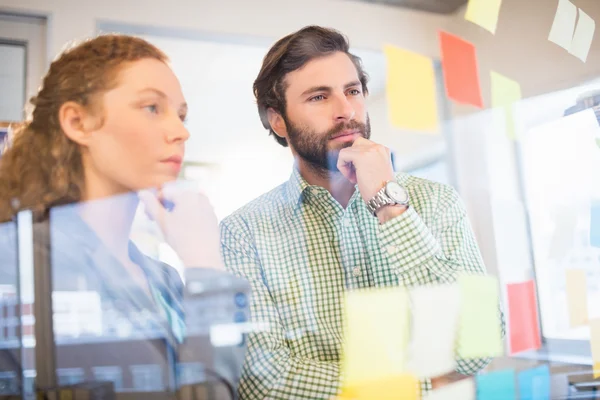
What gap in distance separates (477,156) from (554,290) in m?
0.28

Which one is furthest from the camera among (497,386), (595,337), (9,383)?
(595,337)

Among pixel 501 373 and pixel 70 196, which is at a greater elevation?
pixel 70 196

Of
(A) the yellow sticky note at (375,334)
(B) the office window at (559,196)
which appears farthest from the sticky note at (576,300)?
(A) the yellow sticky note at (375,334)

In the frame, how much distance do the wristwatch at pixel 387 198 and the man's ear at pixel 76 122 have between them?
1.26 ft

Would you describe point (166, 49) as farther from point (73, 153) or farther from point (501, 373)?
point (501, 373)

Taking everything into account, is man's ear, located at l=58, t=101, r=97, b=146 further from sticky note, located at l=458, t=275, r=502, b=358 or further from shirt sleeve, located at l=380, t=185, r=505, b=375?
sticky note, located at l=458, t=275, r=502, b=358

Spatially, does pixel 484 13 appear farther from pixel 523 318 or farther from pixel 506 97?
pixel 523 318

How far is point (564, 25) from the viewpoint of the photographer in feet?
3.51

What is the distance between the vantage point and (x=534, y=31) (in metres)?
1.05

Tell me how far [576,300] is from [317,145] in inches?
22.6

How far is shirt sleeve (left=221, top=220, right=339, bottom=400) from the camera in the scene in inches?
27.9

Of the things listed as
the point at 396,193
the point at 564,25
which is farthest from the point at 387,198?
the point at 564,25

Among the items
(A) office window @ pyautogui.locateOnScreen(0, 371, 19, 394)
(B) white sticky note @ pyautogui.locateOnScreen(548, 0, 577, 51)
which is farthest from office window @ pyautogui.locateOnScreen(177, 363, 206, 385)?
(B) white sticky note @ pyautogui.locateOnScreen(548, 0, 577, 51)

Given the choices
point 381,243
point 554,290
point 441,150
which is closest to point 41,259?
point 381,243
